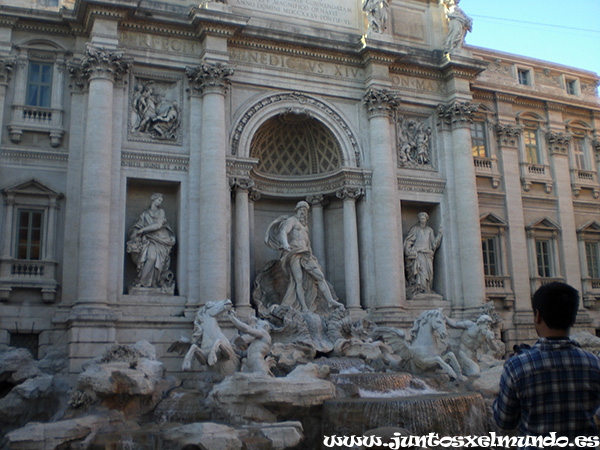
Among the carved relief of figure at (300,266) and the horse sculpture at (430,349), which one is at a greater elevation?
the carved relief of figure at (300,266)

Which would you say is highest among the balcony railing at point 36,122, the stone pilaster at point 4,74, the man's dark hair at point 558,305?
the stone pilaster at point 4,74

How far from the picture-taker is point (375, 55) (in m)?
22.0

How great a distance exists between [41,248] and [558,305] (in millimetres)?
16529

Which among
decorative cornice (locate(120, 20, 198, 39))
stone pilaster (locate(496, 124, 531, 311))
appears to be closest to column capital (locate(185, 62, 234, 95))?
decorative cornice (locate(120, 20, 198, 39))

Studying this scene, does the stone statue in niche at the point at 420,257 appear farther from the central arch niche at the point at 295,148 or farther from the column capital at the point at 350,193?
the central arch niche at the point at 295,148

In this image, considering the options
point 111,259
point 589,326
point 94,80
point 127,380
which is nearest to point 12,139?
point 94,80

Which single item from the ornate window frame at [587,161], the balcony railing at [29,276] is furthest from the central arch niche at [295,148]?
the ornate window frame at [587,161]

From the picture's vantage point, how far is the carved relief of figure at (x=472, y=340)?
17469 millimetres

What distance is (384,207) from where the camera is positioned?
21.2 meters

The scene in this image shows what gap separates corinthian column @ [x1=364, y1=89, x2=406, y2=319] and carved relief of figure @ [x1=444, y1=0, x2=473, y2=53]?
3417 mm

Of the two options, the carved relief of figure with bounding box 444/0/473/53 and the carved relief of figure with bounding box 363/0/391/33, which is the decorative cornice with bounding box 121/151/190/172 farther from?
A: the carved relief of figure with bounding box 444/0/473/53

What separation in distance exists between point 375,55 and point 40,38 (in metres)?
10.5

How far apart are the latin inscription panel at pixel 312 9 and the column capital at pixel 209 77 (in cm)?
→ 277

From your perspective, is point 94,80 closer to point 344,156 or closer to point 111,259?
point 111,259
